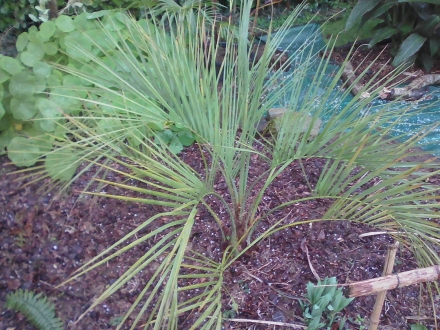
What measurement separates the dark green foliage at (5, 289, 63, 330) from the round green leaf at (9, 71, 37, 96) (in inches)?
36.0

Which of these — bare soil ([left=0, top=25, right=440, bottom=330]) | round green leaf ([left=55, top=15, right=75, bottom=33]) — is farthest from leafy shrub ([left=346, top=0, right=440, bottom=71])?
round green leaf ([left=55, top=15, right=75, bottom=33])

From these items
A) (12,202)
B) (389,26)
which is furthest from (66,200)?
(389,26)

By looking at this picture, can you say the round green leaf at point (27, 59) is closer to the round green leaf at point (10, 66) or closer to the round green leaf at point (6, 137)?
the round green leaf at point (10, 66)

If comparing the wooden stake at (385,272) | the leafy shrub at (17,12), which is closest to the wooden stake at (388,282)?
the wooden stake at (385,272)

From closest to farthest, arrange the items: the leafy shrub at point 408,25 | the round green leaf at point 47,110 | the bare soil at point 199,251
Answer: the bare soil at point 199,251 < the round green leaf at point 47,110 < the leafy shrub at point 408,25

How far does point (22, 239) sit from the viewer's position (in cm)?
180

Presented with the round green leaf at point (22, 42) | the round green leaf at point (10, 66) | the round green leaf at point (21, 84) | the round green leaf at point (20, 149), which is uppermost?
the round green leaf at point (22, 42)

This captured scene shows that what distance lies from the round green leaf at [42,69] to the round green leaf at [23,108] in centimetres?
12

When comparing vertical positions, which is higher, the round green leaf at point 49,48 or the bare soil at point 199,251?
the round green leaf at point 49,48

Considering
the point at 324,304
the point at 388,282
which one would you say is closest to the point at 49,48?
the point at 324,304

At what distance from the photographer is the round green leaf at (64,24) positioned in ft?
6.91

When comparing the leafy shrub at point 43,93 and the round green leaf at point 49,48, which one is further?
the round green leaf at point 49,48

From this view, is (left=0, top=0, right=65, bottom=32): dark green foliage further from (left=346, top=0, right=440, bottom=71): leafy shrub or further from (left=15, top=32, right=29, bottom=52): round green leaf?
(left=346, top=0, right=440, bottom=71): leafy shrub

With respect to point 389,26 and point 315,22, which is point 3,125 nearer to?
point 389,26
